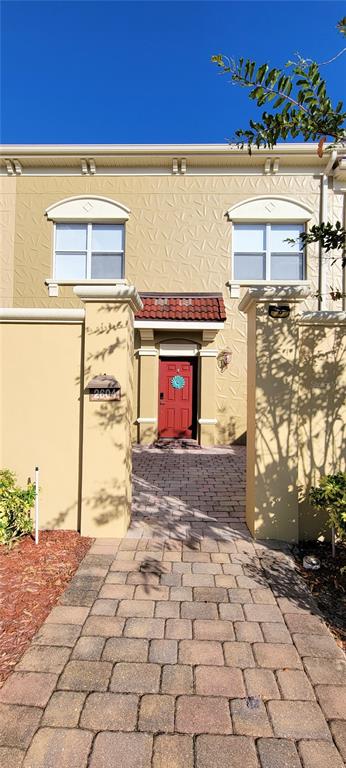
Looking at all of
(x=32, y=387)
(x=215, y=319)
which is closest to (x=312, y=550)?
(x=32, y=387)

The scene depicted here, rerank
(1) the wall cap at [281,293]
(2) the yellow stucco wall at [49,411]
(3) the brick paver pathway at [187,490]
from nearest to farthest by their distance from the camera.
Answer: (1) the wall cap at [281,293]
(2) the yellow stucco wall at [49,411]
(3) the brick paver pathway at [187,490]

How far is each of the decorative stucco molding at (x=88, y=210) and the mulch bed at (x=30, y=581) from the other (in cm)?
839

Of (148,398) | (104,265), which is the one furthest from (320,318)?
(104,265)

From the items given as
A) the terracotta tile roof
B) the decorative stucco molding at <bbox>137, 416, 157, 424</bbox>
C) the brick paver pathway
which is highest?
the terracotta tile roof

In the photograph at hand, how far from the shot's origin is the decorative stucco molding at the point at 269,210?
9.57 metres

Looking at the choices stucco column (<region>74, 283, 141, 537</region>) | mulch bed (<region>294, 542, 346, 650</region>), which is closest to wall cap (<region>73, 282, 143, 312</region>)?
stucco column (<region>74, 283, 141, 537</region>)

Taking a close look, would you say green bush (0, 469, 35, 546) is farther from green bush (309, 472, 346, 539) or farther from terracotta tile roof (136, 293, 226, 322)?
terracotta tile roof (136, 293, 226, 322)

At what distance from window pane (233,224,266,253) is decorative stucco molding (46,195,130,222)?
3001mm

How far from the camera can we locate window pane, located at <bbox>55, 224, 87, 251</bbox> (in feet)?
32.8

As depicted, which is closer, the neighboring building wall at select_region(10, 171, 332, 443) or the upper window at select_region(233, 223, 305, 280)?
the neighboring building wall at select_region(10, 171, 332, 443)

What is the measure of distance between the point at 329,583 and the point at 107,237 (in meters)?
9.46

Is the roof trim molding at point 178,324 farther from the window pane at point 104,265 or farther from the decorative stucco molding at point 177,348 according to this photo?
the window pane at point 104,265

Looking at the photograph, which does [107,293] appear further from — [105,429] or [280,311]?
[280,311]

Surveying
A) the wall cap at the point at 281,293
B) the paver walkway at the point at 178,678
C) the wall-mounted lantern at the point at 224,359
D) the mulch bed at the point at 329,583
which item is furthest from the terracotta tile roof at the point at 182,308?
the paver walkway at the point at 178,678
